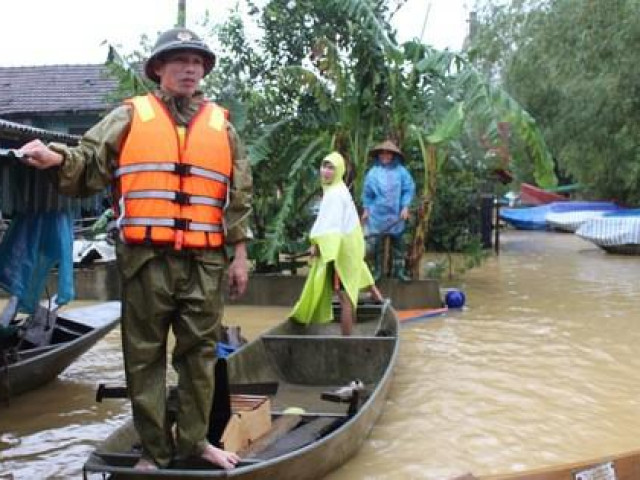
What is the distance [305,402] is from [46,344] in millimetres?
2354

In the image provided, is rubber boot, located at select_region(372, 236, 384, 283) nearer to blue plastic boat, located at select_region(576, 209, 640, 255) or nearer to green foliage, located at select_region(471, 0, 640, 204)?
green foliage, located at select_region(471, 0, 640, 204)

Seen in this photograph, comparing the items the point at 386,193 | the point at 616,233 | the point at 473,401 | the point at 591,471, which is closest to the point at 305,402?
the point at 473,401

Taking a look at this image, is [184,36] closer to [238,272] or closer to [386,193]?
[238,272]

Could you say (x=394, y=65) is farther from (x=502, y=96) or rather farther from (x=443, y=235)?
(x=443, y=235)

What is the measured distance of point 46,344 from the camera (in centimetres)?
702

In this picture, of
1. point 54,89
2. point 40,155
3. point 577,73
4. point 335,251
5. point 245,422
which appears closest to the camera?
point 40,155

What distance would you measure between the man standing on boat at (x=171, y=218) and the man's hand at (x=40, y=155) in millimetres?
55

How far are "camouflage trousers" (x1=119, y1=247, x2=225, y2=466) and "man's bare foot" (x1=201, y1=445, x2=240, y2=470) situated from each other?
43 millimetres

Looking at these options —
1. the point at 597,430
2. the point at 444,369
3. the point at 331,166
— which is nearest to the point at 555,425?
the point at 597,430

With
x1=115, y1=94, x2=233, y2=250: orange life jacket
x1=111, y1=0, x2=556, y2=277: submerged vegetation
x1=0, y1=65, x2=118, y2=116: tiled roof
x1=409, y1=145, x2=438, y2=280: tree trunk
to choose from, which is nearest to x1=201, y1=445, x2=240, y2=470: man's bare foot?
x1=115, y1=94, x2=233, y2=250: orange life jacket

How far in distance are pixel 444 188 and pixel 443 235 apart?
1.03 meters

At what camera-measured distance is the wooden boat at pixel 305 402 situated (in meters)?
3.95

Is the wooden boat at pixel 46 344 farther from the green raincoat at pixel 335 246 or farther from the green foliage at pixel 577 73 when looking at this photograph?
the green foliage at pixel 577 73

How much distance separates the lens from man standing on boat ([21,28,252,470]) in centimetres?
371
